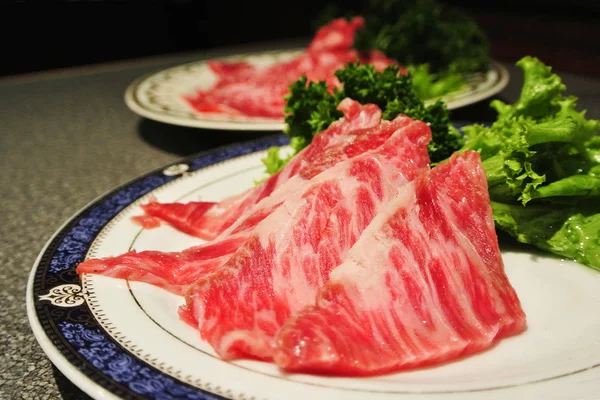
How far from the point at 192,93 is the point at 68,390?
3.67 meters

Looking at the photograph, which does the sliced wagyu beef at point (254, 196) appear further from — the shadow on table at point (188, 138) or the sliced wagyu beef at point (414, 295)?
the shadow on table at point (188, 138)

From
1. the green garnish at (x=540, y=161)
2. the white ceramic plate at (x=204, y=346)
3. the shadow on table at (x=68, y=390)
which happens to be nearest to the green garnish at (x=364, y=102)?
the green garnish at (x=540, y=161)

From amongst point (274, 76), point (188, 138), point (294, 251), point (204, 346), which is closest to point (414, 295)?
point (294, 251)

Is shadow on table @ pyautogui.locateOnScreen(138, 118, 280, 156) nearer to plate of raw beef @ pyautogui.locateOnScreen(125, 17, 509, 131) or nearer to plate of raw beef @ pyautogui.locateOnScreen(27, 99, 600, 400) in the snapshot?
plate of raw beef @ pyautogui.locateOnScreen(125, 17, 509, 131)

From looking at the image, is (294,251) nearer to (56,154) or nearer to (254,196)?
(254,196)

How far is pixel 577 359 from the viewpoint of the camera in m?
1.66

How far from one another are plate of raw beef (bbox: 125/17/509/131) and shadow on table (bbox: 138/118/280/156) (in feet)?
0.46

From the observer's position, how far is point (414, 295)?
180cm

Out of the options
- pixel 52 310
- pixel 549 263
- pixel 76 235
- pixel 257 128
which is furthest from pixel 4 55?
pixel 549 263

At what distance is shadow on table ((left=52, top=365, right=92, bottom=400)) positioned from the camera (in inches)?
69.4

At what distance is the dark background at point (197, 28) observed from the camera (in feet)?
25.9

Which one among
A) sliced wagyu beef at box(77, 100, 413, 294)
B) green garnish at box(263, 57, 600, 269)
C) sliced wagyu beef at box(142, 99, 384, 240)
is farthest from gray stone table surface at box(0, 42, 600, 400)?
green garnish at box(263, 57, 600, 269)

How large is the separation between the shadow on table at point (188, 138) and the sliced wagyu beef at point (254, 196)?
4.73ft

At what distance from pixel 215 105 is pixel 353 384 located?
322 centimetres
